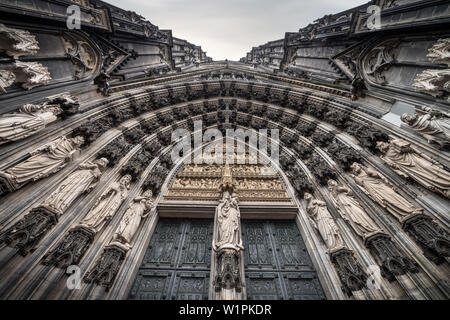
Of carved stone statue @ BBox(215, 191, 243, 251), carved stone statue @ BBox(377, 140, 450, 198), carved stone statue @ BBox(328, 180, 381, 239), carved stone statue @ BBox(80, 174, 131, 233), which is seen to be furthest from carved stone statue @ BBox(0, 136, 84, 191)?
carved stone statue @ BBox(377, 140, 450, 198)

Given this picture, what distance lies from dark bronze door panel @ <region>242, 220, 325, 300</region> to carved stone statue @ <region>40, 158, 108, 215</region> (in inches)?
144

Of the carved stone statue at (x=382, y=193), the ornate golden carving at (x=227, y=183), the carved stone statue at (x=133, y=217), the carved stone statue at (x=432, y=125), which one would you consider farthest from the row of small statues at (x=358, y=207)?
the carved stone statue at (x=133, y=217)

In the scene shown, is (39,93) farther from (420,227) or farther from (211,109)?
(420,227)

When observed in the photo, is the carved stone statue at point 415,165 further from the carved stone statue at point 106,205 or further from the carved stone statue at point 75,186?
the carved stone statue at point 75,186

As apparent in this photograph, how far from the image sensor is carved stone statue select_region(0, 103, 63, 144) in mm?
3000

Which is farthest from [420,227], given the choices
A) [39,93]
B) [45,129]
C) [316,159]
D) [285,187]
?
[39,93]

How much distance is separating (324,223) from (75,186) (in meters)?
4.98

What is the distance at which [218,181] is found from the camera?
6.58m

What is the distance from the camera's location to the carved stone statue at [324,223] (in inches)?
145

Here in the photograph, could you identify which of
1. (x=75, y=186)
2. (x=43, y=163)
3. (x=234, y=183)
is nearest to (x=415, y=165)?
(x=234, y=183)

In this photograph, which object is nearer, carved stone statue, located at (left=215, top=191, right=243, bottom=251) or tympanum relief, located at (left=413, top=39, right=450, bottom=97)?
tympanum relief, located at (left=413, top=39, right=450, bottom=97)

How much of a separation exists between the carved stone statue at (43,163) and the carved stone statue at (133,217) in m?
1.55

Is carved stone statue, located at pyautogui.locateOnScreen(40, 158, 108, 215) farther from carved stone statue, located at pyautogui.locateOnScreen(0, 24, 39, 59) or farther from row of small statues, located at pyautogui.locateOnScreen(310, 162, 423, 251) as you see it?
row of small statues, located at pyautogui.locateOnScreen(310, 162, 423, 251)

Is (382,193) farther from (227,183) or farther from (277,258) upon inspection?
(227,183)
